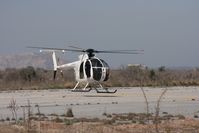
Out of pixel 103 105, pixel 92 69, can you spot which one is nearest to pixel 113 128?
pixel 103 105

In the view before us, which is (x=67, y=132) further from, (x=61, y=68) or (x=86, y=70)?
(x=61, y=68)

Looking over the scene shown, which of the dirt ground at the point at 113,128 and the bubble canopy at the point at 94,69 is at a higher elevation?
the bubble canopy at the point at 94,69

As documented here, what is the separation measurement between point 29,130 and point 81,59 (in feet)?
115

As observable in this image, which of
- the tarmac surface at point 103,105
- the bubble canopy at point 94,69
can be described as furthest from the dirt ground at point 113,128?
the bubble canopy at point 94,69

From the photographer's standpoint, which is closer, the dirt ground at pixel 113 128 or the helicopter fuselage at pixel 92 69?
the dirt ground at pixel 113 128

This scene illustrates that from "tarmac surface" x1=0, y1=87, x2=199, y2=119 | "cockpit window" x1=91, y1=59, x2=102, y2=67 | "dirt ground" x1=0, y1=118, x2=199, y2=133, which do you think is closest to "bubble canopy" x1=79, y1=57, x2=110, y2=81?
"cockpit window" x1=91, y1=59, x2=102, y2=67

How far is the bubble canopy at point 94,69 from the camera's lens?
4803 cm

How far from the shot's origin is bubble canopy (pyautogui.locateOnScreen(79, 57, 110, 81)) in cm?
4803

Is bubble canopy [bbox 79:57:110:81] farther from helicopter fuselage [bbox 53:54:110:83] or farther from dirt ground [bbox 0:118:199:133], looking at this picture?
dirt ground [bbox 0:118:199:133]

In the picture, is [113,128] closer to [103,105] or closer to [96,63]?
[103,105]

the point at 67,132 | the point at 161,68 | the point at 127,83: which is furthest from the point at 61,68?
the point at 161,68

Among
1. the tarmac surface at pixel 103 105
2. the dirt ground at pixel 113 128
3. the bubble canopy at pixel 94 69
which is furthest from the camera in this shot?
the bubble canopy at pixel 94 69

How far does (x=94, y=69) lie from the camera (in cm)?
4803

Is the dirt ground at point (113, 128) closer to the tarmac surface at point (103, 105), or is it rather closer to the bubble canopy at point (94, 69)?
the tarmac surface at point (103, 105)
